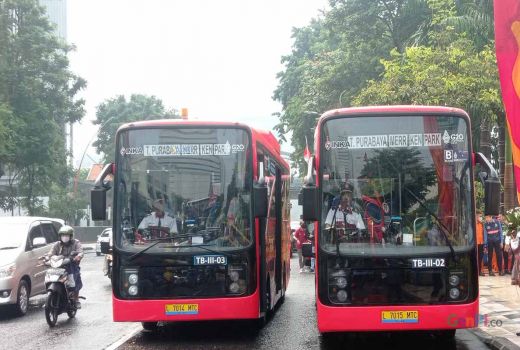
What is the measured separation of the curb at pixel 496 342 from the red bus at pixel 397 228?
592mm

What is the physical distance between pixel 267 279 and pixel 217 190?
1944 mm

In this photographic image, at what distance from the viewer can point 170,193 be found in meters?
10.4

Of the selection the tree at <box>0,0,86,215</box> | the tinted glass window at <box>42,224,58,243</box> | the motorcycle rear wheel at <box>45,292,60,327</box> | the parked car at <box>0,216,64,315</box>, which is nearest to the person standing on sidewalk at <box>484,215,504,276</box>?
the tinted glass window at <box>42,224,58,243</box>

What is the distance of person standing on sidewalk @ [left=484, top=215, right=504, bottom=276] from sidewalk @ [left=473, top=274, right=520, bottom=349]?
2044 millimetres

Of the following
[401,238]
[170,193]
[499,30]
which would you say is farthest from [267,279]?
[499,30]

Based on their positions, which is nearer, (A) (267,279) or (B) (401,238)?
(B) (401,238)

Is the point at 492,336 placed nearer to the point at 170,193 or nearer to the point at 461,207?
the point at 461,207

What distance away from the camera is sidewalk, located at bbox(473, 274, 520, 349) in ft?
32.7

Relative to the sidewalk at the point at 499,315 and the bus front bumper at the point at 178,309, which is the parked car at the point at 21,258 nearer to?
the bus front bumper at the point at 178,309

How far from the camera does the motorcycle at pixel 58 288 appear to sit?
12664mm

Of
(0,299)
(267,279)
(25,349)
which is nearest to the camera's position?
(25,349)

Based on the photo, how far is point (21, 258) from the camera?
14.2 m

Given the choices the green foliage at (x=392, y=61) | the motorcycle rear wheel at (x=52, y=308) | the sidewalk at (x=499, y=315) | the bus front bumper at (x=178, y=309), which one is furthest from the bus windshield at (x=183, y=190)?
the green foliage at (x=392, y=61)

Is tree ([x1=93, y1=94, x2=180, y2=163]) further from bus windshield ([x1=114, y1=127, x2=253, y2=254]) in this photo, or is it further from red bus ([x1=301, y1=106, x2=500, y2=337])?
red bus ([x1=301, y1=106, x2=500, y2=337])
